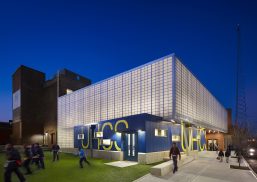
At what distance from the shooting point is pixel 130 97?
77.8ft

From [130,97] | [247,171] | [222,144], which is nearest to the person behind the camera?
[247,171]

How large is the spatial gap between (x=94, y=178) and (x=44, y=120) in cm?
3508

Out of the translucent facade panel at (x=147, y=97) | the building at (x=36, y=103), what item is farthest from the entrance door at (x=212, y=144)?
the building at (x=36, y=103)

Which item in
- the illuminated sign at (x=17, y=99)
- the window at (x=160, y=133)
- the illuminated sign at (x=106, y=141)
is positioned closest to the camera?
the window at (x=160, y=133)

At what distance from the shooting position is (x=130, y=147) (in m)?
17.2

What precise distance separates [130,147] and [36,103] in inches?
1242

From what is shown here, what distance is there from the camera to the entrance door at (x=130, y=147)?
55.4 ft

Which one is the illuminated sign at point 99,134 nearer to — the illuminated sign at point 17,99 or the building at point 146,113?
the building at point 146,113

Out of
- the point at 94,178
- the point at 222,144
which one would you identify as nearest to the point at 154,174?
the point at 94,178

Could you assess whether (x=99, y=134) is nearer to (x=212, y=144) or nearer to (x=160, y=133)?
(x=160, y=133)

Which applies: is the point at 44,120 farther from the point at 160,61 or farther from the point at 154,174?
the point at 154,174

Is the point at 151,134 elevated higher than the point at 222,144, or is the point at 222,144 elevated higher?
the point at 151,134

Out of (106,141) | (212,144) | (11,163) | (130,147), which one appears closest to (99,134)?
(106,141)

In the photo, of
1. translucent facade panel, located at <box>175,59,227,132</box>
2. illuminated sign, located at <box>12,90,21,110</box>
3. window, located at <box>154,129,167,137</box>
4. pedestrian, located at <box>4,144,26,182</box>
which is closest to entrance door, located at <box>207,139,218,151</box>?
translucent facade panel, located at <box>175,59,227,132</box>
